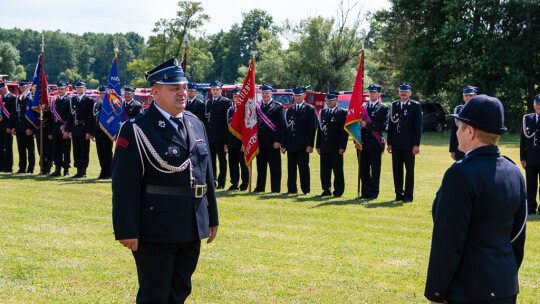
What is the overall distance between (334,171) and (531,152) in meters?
3.83

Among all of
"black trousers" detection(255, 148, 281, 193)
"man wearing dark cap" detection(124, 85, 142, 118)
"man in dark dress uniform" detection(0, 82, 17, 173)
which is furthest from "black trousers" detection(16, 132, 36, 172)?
"black trousers" detection(255, 148, 281, 193)

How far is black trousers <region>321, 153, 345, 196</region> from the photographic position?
13320mm

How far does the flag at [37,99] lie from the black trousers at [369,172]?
8.44 m

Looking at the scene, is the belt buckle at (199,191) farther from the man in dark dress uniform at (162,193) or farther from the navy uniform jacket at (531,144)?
the navy uniform jacket at (531,144)

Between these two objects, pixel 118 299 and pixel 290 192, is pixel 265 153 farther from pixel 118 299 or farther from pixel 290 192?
pixel 118 299

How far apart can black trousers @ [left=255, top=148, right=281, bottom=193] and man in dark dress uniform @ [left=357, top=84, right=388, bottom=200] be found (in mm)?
1772

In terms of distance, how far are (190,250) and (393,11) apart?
39.7 metres

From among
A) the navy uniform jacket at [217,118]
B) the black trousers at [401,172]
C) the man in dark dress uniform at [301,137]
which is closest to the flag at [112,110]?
the navy uniform jacket at [217,118]

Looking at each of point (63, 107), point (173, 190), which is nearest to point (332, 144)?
point (63, 107)

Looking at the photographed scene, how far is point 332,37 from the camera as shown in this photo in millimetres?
50562

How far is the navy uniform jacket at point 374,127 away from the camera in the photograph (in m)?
13.1

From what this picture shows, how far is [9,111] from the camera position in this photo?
17.2 meters

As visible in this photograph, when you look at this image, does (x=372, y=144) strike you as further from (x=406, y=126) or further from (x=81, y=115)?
(x=81, y=115)

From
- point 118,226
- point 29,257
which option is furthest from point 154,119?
point 29,257
